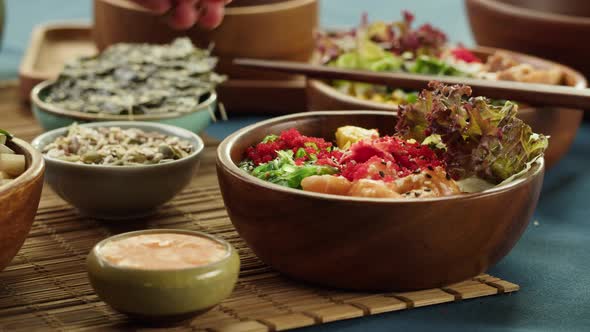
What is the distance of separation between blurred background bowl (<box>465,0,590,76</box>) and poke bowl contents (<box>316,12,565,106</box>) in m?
0.21

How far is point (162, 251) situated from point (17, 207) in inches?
13.4

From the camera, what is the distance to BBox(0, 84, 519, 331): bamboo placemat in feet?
6.62

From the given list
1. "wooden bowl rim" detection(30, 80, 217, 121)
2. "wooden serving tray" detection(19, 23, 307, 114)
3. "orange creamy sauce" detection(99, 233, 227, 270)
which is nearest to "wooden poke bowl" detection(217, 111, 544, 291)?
"orange creamy sauce" detection(99, 233, 227, 270)

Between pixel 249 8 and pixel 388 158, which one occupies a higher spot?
pixel 249 8

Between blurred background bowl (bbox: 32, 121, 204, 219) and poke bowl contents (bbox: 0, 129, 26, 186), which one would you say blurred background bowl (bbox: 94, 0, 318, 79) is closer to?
blurred background bowl (bbox: 32, 121, 204, 219)

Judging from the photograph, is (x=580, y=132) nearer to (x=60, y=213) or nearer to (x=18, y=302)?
(x=60, y=213)

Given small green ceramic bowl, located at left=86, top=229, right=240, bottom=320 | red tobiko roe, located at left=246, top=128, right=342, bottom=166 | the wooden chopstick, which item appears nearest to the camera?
small green ceramic bowl, located at left=86, top=229, right=240, bottom=320

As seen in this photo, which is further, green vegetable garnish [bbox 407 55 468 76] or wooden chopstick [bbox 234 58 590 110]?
green vegetable garnish [bbox 407 55 468 76]

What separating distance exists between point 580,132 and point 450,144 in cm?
168

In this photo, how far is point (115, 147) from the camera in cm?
266

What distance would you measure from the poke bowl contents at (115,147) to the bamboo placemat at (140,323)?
178mm

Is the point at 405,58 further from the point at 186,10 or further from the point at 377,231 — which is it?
the point at 377,231

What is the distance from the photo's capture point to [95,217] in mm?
2664

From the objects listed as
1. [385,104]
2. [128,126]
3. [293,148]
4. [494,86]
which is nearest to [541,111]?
[494,86]
